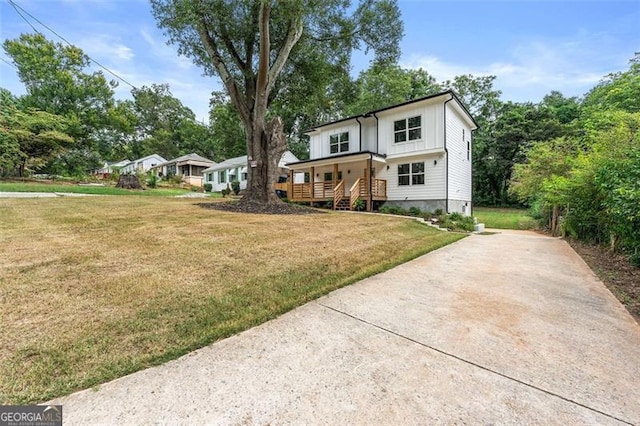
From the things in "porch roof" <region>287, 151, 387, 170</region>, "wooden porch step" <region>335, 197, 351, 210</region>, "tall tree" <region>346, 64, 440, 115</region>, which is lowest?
"wooden porch step" <region>335, 197, 351, 210</region>

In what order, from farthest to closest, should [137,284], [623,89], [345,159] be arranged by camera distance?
1. [623,89]
2. [345,159]
3. [137,284]

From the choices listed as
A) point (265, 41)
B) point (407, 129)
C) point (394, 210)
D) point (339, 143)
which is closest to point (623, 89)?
point (407, 129)

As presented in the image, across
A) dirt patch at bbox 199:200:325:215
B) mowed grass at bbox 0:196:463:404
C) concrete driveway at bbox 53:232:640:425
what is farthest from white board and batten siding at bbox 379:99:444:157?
concrete driveway at bbox 53:232:640:425

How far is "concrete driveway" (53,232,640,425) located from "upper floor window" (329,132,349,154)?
1449 centimetres

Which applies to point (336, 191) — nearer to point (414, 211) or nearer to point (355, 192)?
point (355, 192)

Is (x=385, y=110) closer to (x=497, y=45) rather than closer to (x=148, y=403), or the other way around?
(x=497, y=45)

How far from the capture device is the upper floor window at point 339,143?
55.9ft

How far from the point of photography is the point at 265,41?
988 centimetres

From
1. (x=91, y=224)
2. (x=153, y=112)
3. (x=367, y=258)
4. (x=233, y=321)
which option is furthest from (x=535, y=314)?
(x=153, y=112)

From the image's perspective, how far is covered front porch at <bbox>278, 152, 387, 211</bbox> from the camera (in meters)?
14.2

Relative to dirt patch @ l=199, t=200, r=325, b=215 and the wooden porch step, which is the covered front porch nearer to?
the wooden porch step

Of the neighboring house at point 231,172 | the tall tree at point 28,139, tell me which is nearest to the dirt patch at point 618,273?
the neighboring house at point 231,172

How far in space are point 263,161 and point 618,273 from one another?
10612 mm

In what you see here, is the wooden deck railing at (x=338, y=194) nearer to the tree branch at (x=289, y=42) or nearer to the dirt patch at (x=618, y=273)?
the tree branch at (x=289, y=42)
